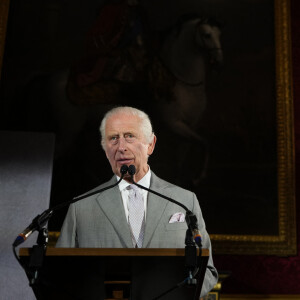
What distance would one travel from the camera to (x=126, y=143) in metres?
2.83

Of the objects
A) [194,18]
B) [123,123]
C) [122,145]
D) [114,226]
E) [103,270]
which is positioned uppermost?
[194,18]

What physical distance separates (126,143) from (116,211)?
0.49 meters

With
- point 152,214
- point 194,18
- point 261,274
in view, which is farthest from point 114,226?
point 194,18

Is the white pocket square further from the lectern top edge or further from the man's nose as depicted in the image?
the lectern top edge

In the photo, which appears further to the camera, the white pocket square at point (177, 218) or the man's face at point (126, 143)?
the man's face at point (126, 143)

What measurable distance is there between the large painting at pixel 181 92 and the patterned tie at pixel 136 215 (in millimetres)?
1592

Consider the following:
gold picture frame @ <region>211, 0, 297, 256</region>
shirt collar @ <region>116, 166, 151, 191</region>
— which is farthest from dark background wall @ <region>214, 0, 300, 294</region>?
shirt collar @ <region>116, 166, 151, 191</region>

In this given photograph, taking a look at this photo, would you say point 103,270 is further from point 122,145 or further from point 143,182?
point 122,145

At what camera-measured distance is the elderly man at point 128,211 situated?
2.45 metres

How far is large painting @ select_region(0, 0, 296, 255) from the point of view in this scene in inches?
169

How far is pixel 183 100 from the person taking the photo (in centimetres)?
459

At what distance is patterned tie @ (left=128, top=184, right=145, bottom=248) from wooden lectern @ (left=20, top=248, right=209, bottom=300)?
0.79m

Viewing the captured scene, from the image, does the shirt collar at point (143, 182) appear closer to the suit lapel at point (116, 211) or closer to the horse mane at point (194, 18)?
the suit lapel at point (116, 211)

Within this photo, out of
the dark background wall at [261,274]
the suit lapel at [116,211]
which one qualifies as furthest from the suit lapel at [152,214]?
the dark background wall at [261,274]
